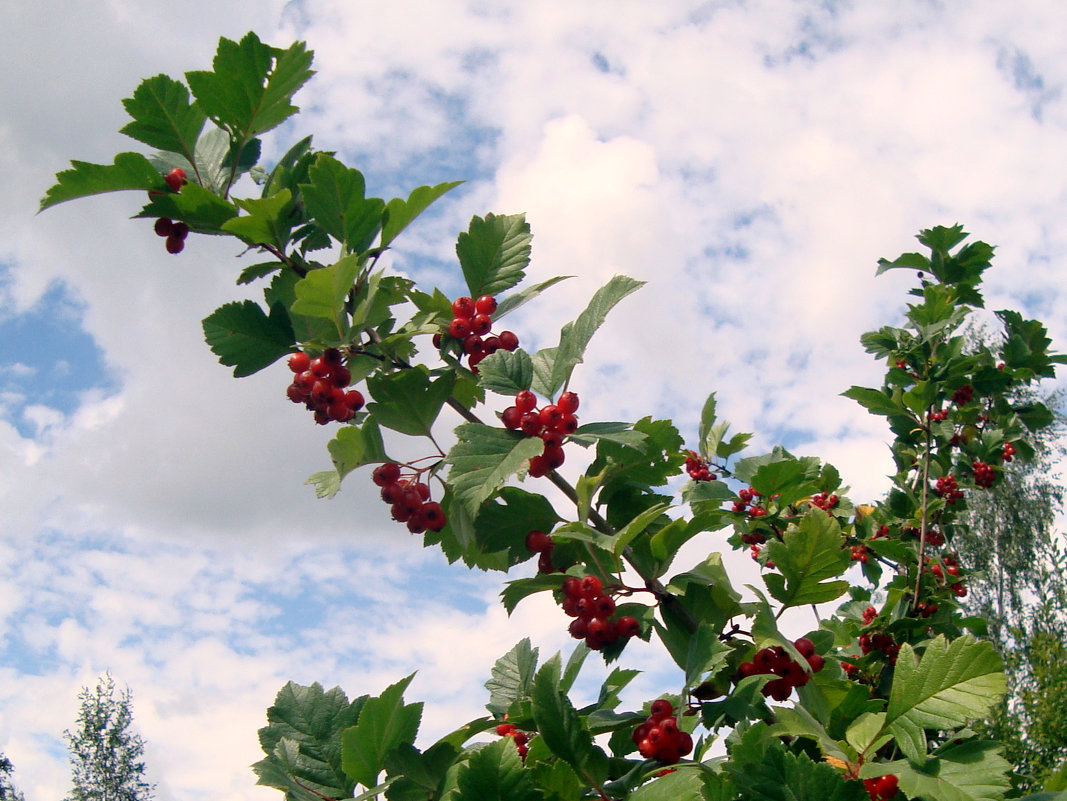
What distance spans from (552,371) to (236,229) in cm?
72

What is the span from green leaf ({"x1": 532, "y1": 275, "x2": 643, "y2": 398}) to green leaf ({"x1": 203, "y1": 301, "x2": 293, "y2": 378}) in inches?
22.4

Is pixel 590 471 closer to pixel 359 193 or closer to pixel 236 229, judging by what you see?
pixel 359 193

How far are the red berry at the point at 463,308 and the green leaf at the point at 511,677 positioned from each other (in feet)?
2.63

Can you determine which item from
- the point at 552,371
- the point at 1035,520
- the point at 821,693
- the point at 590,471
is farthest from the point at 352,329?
the point at 1035,520

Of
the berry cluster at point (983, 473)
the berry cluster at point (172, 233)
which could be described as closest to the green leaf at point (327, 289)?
the berry cluster at point (172, 233)

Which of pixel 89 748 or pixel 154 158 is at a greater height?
pixel 89 748

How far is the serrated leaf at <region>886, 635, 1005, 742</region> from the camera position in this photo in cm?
138

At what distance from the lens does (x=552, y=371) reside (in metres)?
1.73

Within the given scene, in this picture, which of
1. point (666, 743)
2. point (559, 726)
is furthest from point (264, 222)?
point (666, 743)

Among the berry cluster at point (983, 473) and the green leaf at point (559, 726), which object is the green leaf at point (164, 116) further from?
the berry cluster at point (983, 473)

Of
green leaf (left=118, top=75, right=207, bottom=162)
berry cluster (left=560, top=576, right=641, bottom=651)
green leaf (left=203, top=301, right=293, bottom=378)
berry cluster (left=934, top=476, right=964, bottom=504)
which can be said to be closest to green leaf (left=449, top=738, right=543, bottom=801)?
berry cluster (left=560, top=576, right=641, bottom=651)

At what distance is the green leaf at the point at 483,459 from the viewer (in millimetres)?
1462

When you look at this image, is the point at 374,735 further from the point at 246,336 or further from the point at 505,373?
the point at 246,336

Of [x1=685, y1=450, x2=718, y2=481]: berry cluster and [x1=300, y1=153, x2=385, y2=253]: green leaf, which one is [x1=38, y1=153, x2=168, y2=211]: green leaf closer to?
[x1=300, y1=153, x2=385, y2=253]: green leaf
